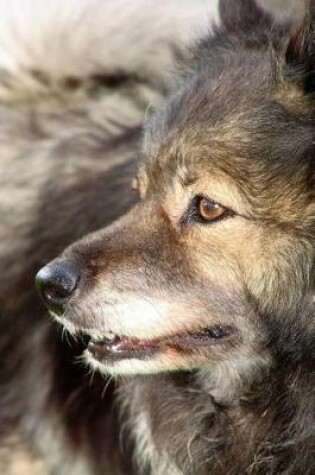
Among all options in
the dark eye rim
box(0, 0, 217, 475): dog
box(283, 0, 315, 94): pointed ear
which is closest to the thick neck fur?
box(0, 0, 217, 475): dog

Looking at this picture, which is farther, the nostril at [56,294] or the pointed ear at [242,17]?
the pointed ear at [242,17]

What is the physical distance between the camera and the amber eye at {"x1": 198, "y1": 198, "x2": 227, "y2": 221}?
2.19m

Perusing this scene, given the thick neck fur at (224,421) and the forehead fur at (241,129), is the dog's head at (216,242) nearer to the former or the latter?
the forehead fur at (241,129)

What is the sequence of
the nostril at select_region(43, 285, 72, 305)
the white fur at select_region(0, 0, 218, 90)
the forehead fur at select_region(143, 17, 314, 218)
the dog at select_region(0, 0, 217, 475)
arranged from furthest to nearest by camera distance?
the white fur at select_region(0, 0, 218, 90)
the dog at select_region(0, 0, 217, 475)
the nostril at select_region(43, 285, 72, 305)
the forehead fur at select_region(143, 17, 314, 218)

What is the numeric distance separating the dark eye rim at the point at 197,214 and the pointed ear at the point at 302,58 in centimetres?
34

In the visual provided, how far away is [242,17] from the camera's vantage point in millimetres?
2621

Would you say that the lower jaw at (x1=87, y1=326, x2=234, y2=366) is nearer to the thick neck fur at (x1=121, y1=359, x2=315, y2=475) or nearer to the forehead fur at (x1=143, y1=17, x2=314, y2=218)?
the thick neck fur at (x1=121, y1=359, x2=315, y2=475)

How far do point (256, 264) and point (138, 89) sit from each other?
1.29 meters

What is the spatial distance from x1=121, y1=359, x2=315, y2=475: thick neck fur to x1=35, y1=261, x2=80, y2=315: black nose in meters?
0.49

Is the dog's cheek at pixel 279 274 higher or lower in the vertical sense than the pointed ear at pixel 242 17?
lower

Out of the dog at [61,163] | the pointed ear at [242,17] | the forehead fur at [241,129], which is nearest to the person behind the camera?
the forehead fur at [241,129]

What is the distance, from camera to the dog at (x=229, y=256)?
7.13ft

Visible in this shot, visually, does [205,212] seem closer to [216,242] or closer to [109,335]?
[216,242]

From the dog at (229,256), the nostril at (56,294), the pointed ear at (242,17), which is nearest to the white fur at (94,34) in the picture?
the pointed ear at (242,17)
